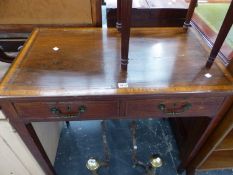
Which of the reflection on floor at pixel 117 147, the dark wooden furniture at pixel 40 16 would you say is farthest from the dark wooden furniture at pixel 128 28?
the reflection on floor at pixel 117 147

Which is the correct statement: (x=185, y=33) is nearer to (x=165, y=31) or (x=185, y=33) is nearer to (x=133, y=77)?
(x=165, y=31)

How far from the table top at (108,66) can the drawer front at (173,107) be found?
0.06 m

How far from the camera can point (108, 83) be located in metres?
0.69

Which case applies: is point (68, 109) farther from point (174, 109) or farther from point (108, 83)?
point (174, 109)

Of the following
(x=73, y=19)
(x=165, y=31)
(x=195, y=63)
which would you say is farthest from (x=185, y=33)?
(x=73, y=19)

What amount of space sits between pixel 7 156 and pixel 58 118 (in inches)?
16.3

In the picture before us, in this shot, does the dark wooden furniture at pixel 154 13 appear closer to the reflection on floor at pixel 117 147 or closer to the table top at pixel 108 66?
the table top at pixel 108 66

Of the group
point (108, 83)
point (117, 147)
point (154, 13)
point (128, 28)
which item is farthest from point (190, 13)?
point (117, 147)

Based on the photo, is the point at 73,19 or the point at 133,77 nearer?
the point at 133,77

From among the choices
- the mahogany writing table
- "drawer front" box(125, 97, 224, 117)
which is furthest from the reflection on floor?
"drawer front" box(125, 97, 224, 117)

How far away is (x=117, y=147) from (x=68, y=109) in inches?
29.6

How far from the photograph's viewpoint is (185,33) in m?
0.96

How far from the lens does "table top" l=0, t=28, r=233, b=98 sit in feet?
2.21

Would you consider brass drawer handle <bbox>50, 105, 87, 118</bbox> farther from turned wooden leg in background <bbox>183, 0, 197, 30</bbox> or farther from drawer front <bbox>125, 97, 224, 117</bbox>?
turned wooden leg in background <bbox>183, 0, 197, 30</bbox>
